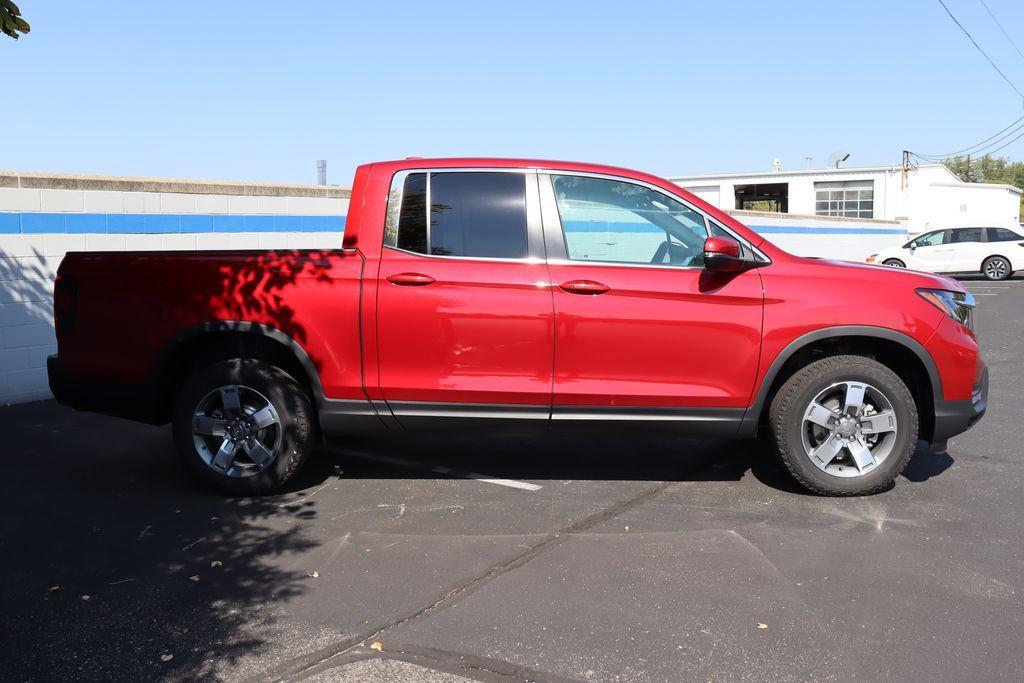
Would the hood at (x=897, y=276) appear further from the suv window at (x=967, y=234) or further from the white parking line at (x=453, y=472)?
the suv window at (x=967, y=234)

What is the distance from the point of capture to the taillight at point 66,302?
5582 mm

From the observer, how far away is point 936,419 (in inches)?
211

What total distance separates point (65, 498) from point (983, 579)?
4.92 metres

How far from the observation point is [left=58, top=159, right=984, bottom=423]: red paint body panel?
17.2 feet

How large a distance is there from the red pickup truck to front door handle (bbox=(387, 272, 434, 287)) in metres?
0.01

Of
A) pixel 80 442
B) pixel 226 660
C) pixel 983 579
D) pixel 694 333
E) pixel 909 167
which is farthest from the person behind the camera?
pixel 909 167

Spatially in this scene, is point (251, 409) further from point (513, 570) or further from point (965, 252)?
point (965, 252)

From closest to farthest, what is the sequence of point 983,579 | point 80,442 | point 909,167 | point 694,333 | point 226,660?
point 226,660
point 983,579
point 694,333
point 80,442
point 909,167

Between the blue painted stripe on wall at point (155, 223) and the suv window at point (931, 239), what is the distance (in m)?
19.5

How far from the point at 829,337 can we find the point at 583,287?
4.68 ft

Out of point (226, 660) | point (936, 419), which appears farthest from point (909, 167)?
Answer: point (226, 660)

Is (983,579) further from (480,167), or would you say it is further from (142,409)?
(142,409)

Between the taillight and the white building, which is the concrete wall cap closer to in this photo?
the taillight

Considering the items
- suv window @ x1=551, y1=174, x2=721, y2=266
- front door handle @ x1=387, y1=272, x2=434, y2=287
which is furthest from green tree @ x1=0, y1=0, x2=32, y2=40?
suv window @ x1=551, y1=174, x2=721, y2=266
